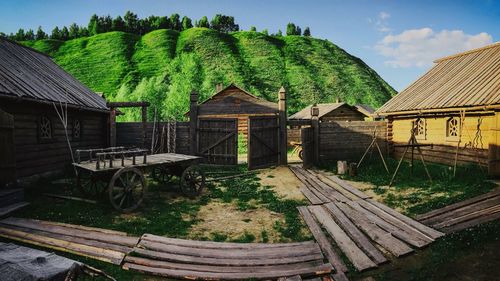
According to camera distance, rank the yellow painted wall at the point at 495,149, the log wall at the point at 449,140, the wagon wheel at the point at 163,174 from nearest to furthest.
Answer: the wagon wheel at the point at 163,174 → the yellow painted wall at the point at 495,149 → the log wall at the point at 449,140

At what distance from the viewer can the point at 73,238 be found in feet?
19.8

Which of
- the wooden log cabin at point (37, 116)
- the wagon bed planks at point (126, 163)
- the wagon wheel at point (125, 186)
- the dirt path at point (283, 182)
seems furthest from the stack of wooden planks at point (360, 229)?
the wooden log cabin at point (37, 116)

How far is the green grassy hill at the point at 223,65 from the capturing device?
183 feet

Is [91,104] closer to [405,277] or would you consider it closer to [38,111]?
[38,111]

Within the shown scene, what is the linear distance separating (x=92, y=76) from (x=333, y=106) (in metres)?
49.3

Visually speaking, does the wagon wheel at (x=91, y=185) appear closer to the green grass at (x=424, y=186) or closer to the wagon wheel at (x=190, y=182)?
the wagon wheel at (x=190, y=182)

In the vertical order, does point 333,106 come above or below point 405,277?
above

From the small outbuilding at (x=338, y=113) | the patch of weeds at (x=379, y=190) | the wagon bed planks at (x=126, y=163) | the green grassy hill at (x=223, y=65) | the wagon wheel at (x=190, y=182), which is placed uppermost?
the green grassy hill at (x=223, y=65)

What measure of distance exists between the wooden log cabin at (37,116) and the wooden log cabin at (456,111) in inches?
571

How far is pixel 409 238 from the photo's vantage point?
20.0ft

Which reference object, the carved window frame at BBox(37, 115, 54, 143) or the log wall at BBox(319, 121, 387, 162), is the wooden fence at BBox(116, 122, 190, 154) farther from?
the log wall at BBox(319, 121, 387, 162)

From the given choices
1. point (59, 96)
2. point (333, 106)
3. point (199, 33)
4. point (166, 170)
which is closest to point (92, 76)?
point (199, 33)

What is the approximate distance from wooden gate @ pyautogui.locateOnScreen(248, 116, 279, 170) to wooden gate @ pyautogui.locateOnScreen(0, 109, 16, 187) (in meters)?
8.23

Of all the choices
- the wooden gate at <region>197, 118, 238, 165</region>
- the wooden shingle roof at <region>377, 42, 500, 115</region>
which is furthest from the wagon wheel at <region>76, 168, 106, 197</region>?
the wooden shingle roof at <region>377, 42, 500, 115</region>
